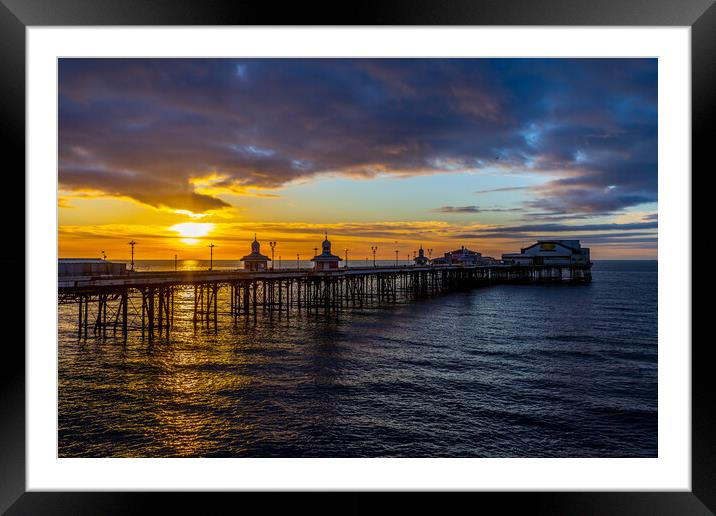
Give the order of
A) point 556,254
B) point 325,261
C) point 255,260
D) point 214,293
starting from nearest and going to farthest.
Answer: point 214,293 < point 255,260 < point 325,261 < point 556,254

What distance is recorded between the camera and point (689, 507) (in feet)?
13.5

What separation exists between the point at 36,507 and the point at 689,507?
20.3ft

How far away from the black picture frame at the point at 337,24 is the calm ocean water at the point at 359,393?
14.8 ft

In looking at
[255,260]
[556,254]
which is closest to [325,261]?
[255,260]

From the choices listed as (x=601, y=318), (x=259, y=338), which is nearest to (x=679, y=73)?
(x=259, y=338)

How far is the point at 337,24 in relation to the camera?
4.14 m

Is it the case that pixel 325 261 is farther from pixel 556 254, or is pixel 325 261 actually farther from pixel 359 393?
pixel 556 254

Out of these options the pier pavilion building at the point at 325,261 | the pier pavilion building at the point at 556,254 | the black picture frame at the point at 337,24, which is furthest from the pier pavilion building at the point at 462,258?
the black picture frame at the point at 337,24

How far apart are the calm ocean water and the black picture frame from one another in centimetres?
451

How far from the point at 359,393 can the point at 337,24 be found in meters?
10.2

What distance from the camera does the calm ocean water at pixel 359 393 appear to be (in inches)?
355

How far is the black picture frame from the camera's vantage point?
13.3ft

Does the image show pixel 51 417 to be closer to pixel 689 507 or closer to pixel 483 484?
pixel 483 484

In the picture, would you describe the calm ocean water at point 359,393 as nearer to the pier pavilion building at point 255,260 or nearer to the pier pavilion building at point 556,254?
the pier pavilion building at point 255,260
